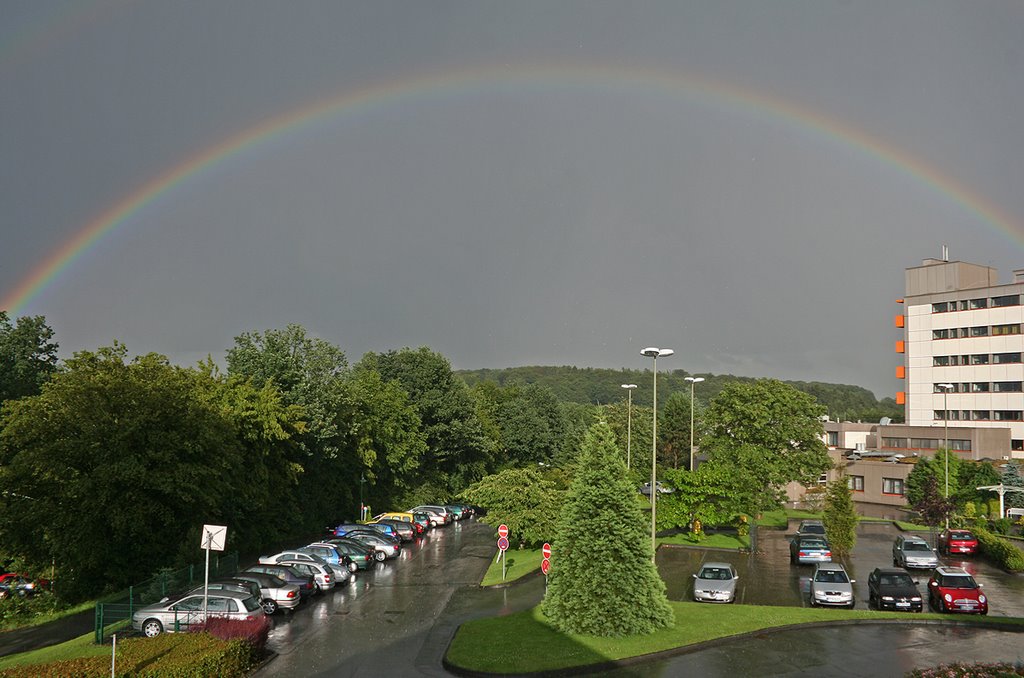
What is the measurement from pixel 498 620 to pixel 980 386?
90738 mm

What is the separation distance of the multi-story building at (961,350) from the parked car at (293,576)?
76647 mm

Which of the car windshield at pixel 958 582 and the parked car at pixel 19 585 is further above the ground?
the car windshield at pixel 958 582

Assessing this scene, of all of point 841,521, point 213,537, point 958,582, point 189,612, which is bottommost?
point 189,612

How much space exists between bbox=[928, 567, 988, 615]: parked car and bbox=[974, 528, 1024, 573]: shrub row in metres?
12.0

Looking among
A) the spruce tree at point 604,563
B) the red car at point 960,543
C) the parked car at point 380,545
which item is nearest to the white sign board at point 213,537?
the spruce tree at point 604,563

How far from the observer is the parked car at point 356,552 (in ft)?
132

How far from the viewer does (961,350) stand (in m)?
100

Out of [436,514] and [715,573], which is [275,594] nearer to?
[715,573]

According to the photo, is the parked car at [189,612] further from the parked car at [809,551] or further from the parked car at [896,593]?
the parked car at [809,551]

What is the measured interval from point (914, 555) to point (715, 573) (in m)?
13.8

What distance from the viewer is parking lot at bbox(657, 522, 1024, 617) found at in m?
32.2

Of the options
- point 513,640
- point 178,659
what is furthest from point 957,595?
point 178,659

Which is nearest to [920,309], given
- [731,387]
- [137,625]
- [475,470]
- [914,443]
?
[914,443]

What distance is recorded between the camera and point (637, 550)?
979 inches
